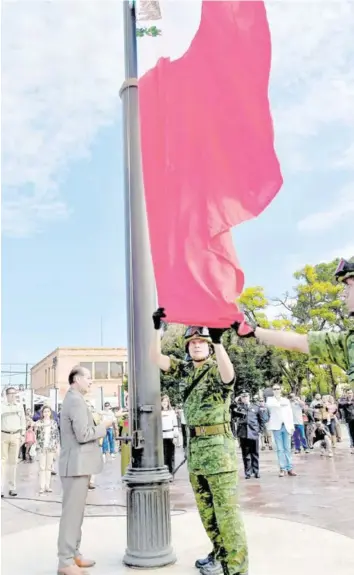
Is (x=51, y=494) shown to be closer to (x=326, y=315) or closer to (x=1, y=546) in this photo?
(x=1, y=546)

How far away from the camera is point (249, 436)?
10289mm

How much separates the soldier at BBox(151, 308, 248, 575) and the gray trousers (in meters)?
0.98

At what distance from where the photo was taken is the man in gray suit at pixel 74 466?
4285 millimetres

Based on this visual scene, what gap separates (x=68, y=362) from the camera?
6725 cm

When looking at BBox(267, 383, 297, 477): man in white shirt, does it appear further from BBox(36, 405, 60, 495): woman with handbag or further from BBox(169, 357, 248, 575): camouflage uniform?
BBox(169, 357, 248, 575): camouflage uniform

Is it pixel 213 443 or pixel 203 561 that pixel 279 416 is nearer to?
pixel 203 561

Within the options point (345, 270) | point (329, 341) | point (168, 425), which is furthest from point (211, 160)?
point (168, 425)

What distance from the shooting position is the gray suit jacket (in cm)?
432

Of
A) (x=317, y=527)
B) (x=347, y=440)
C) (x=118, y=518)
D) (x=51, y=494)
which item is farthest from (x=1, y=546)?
(x=347, y=440)

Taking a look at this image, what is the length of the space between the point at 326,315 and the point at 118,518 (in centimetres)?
1969

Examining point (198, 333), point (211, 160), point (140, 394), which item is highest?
point (211, 160)

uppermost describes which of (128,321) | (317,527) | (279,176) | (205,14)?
(205,14)

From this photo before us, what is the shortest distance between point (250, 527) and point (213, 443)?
2399 millimetres

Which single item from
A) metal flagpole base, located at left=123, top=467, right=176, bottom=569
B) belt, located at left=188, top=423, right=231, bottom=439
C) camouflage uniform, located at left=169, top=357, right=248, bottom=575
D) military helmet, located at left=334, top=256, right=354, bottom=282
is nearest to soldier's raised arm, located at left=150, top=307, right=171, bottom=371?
camouflage uniform, located at left=169, top=357, right=248, bottom=575
